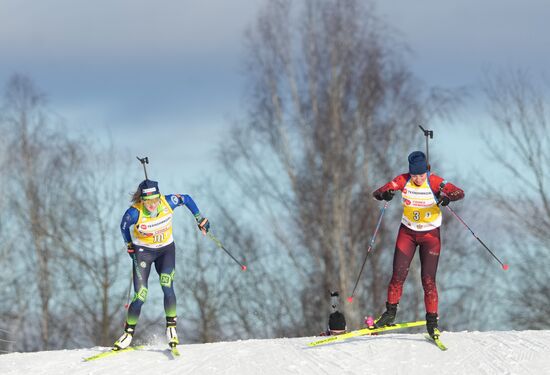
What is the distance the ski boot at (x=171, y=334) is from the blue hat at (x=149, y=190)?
1.60 m

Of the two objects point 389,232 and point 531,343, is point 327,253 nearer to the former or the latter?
point 389,232

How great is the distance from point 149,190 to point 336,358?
10.1 ft

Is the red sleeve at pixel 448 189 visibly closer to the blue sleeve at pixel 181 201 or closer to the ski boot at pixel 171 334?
the blue sleeve at pixel 181 201

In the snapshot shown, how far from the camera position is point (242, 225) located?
23.5 meters

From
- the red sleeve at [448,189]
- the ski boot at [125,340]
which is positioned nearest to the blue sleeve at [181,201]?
the ski boot at [125,340]

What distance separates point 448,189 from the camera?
10.8m

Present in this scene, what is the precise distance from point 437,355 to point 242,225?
43.2 feet

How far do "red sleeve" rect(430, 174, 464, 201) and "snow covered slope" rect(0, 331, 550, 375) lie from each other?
186 cm

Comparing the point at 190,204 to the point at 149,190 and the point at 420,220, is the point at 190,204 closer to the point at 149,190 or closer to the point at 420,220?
the point at 149,190

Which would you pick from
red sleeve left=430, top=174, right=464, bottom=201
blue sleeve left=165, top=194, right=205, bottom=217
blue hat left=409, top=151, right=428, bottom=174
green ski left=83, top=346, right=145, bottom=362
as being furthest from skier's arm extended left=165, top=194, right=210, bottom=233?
red sleeve left=430, top=174, right=464, bottom=201

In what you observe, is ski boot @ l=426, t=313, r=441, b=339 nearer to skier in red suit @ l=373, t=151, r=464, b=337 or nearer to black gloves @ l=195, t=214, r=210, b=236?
skier in red suit @ l=373, t=151, r=464, b=337

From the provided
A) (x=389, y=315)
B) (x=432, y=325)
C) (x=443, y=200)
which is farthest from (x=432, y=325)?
(x=443, y=200)

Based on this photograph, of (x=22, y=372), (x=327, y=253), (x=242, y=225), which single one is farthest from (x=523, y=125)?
(x=22, y=372)

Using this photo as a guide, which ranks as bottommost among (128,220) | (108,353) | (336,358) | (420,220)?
(336,358)
